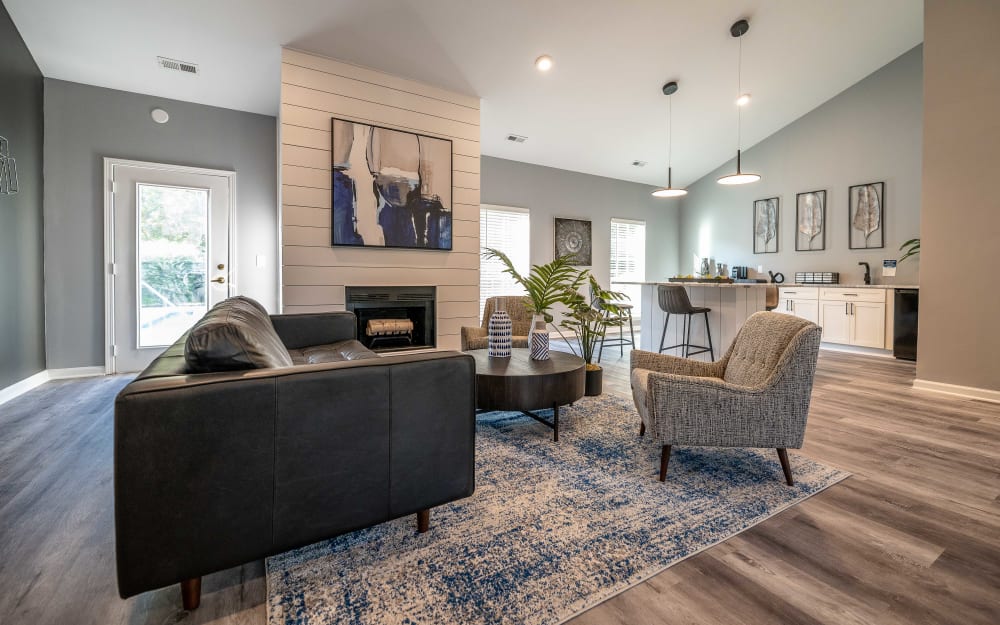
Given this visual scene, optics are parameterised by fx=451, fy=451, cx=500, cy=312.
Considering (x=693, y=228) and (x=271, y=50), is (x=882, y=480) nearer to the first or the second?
(x=271, y=50)

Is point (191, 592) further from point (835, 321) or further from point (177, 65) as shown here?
point (835, 321)

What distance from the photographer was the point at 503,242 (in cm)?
669

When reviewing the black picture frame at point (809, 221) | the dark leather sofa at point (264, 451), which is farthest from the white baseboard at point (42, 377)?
the black picture frame at point (809, 221)

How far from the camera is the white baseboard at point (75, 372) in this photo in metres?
4.18

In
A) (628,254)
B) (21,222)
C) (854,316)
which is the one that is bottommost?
(854,316)

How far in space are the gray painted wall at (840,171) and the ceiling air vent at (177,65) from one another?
6519mm

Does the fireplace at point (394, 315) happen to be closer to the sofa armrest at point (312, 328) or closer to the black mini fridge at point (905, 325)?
→ the sofa armrest at point (312, 328)

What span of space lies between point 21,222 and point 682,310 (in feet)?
20.0

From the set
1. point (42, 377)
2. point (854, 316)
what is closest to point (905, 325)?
point (854, 316)

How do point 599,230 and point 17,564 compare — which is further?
point 599,230

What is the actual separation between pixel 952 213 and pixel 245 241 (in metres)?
6.66

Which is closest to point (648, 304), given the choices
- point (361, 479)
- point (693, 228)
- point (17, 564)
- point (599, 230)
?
point (599, 230)

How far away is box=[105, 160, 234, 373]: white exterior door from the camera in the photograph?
4.39m

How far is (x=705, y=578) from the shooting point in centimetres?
148
